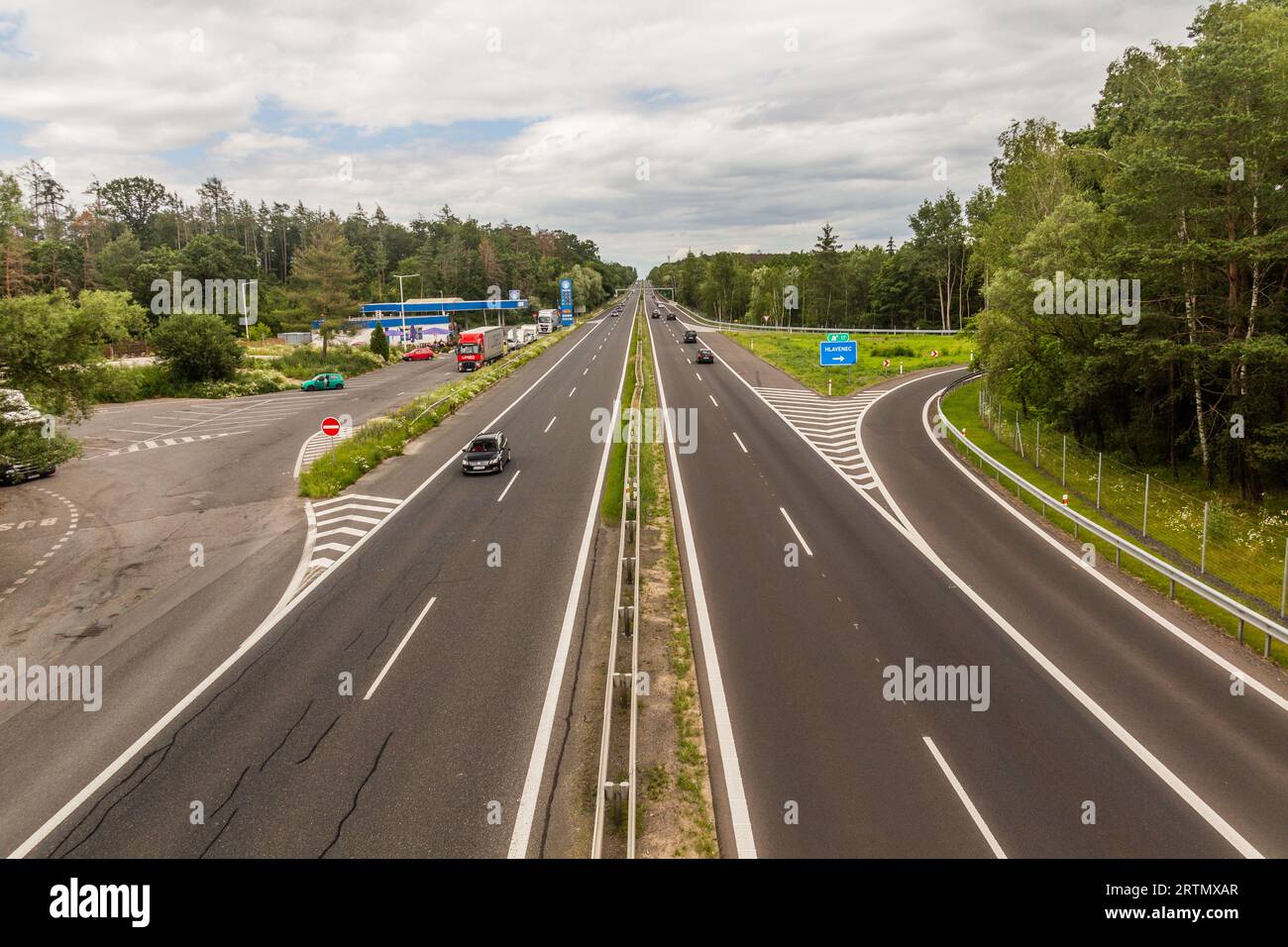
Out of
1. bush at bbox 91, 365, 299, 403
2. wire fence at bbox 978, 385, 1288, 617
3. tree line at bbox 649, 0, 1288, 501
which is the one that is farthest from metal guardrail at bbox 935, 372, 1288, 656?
bush at bbox 91, 365, 299, 403

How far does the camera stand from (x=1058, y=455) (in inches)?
1093

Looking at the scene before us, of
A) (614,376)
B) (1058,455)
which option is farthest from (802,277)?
(1058,455)

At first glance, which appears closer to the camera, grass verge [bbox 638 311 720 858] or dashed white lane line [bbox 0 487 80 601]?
grass verge [bbox 638 311 720 858]

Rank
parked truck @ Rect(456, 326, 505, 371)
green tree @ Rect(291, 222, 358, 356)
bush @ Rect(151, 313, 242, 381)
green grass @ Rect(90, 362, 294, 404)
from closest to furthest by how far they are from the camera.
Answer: green grass @ Rect(90, 362, 294, 404) → bush @ Rect(151, 313, 242, 381) → parked truck @ Rect(456, 326, 505, 371) → green tree @ Rect(291, 222, 358, 356)

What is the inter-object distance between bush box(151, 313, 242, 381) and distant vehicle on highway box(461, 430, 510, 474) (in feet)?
104

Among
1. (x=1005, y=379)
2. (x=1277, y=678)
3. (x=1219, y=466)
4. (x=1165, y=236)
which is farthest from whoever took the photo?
(x=1005, y=379)

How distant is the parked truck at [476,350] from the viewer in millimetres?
57969

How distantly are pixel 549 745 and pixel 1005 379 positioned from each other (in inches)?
1249

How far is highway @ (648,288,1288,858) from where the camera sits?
882cm

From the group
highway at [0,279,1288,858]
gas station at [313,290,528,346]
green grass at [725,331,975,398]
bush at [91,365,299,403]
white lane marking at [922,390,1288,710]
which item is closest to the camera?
highway at [0,279,1288,858]

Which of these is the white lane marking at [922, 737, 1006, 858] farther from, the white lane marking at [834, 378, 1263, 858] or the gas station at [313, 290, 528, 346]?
the gas station at [313, 290, 528, 346]

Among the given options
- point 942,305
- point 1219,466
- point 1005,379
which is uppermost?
point 942,305

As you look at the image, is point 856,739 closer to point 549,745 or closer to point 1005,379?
point 549,745

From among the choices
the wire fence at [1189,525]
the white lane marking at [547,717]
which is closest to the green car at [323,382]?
the white lane marking at [547,717]
